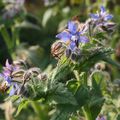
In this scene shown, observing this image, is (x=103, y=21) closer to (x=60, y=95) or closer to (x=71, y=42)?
(x=71, y=42)

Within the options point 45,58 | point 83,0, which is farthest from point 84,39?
point 83,0

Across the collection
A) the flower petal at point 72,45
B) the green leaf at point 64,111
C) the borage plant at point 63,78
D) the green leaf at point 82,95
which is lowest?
the green leaf at point 64,111

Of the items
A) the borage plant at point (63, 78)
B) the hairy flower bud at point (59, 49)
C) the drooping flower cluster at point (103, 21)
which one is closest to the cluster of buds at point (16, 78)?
the borage plant at point (63, 78)

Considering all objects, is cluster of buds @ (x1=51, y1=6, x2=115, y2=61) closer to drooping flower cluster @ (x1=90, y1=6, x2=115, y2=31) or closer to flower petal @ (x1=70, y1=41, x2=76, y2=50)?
flower petal @ (x1=70, y1=41, x2=76, y2=50)

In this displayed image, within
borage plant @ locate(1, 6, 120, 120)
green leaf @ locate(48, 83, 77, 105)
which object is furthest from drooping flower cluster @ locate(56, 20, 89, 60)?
green leaf @ locate(48, 83, 77, 105)

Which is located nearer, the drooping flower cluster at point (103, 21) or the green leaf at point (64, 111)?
the green leaf at point (64, 111)

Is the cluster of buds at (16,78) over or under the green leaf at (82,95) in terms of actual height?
over

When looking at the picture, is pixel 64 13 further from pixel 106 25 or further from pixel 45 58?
pixel 106 25

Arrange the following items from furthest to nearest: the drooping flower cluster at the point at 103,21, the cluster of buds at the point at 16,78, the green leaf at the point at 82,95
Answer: the drooping flower cluster at the point at 103,21 → the green leaf at the point at 82,95 → the cluster of buds at the point at 16,78

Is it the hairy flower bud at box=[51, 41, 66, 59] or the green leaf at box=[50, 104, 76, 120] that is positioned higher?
the hairy flower bud at box=[51, 41, 66, 59]

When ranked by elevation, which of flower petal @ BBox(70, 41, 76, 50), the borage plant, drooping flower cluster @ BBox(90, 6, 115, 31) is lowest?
the borage plant

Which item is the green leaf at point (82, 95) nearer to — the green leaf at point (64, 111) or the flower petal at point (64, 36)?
the green leaf at point (64, 111)
